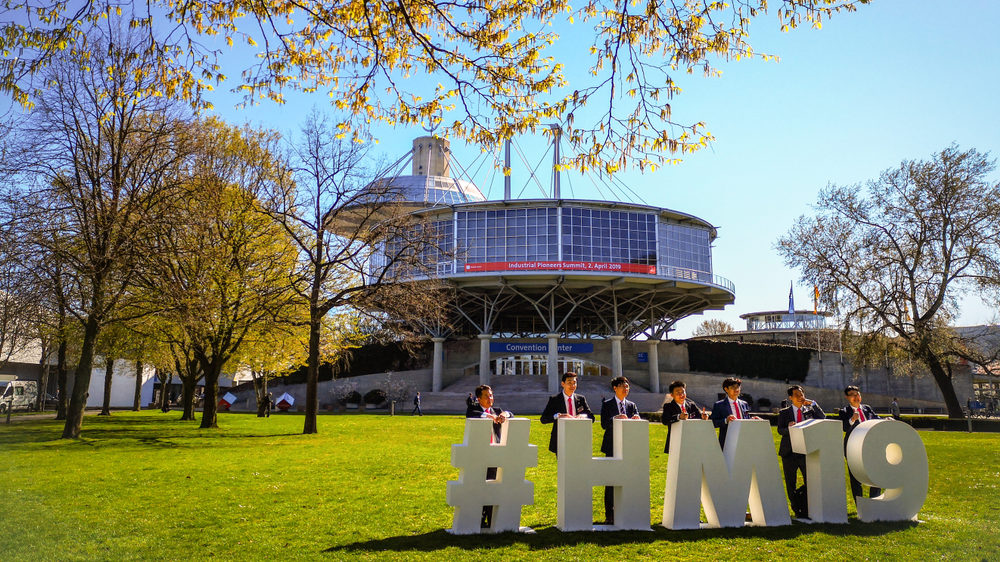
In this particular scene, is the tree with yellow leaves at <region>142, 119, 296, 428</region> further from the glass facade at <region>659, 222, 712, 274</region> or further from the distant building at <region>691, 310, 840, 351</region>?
the distant building at <region>691, 310, 840, 351</region>

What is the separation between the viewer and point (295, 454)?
587 inches

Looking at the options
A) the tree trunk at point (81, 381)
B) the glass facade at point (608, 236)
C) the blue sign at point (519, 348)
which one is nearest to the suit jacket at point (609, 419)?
the tree trunk at point (81, 381)

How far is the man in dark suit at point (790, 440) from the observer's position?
8602 millimetres

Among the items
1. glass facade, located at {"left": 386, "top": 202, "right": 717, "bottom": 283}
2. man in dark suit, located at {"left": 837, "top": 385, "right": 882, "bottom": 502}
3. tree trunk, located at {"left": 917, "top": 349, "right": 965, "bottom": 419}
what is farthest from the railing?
man in dark suit, located at {"left": 837, "top": 385, "right": 882, "bottom": 502}

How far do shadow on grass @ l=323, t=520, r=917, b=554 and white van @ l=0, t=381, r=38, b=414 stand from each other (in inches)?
1533

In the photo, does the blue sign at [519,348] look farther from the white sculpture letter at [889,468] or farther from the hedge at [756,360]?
the white sculpture letter at [889,468]

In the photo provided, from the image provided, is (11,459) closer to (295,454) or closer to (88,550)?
(295,454)

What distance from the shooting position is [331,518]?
7871mm

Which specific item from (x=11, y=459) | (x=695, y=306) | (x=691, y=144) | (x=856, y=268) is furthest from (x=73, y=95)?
(x=695, y=306)

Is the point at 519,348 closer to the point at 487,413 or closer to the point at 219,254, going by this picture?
the point at 219,254

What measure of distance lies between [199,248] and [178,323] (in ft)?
7.44

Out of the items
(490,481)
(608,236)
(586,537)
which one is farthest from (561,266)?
(586,537)

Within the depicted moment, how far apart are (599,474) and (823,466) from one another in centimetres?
286

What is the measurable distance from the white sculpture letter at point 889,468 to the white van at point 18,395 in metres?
41.9
